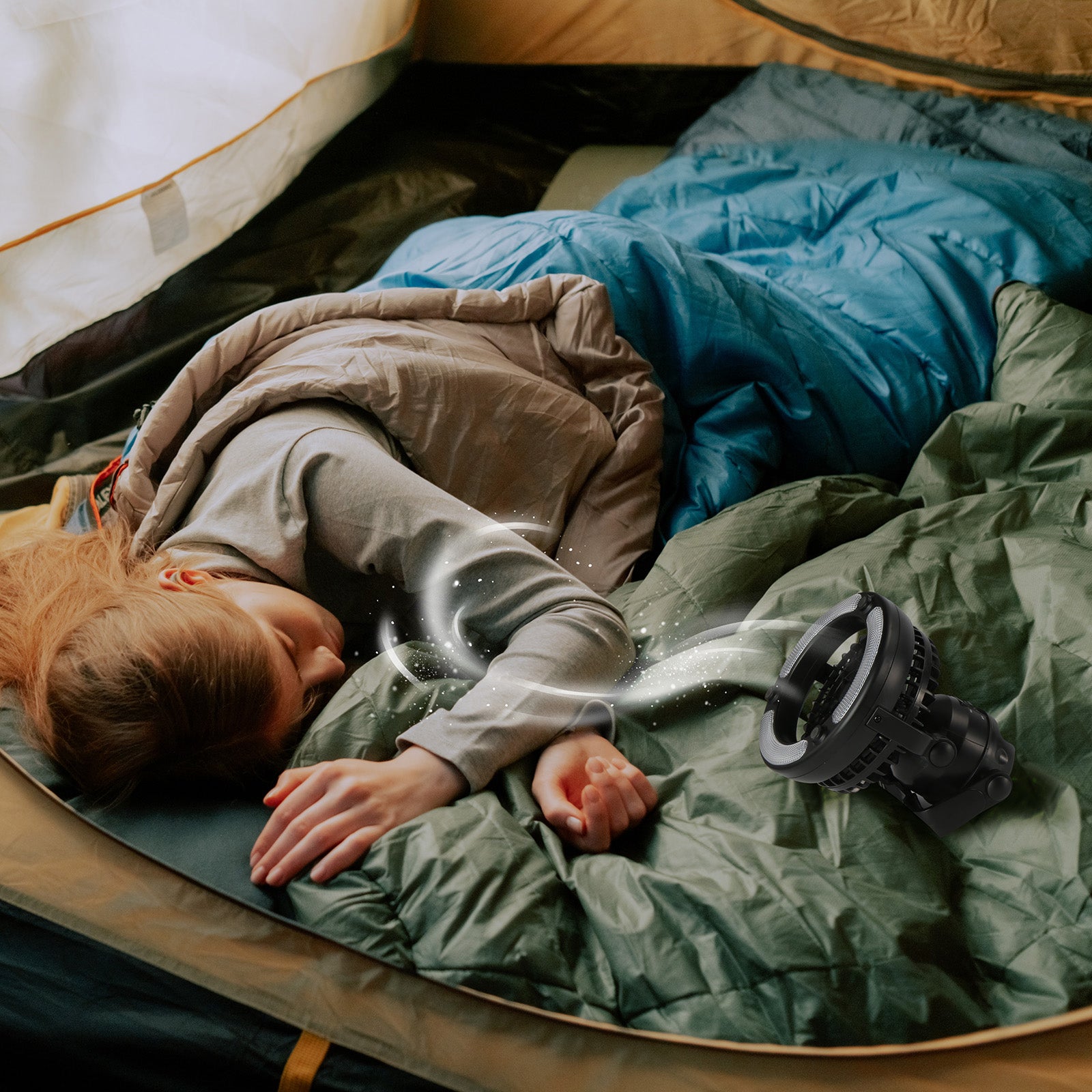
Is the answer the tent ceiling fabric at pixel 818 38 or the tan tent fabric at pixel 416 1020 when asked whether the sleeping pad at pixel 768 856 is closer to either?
the tan tent fabric at pixel 416 1020

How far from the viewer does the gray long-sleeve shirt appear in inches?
20.2

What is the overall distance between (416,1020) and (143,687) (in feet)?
0.71

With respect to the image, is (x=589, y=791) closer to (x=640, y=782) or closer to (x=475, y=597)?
(x=640, y=782)

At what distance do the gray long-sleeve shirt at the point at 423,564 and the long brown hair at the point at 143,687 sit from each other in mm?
57

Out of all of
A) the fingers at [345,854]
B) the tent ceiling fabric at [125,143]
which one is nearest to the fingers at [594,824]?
the fingers at [345,854]

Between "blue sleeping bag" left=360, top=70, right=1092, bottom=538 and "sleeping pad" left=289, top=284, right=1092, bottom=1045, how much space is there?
19cm

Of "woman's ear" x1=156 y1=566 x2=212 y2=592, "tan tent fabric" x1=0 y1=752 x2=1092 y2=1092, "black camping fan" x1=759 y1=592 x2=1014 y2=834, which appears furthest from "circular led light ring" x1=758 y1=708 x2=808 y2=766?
"woman's ear" x1=156 y1=566 x2=212 y2=592

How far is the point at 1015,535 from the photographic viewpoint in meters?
0.58

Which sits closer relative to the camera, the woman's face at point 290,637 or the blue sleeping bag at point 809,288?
the woman's face at point 290,637

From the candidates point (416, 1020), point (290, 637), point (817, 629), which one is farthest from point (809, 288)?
point (416, 1020)

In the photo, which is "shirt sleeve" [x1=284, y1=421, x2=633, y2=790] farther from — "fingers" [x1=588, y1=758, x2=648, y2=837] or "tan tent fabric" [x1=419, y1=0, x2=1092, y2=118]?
"tan tent fabric" [x1=419, y1=0, x2=1092, y2=118]

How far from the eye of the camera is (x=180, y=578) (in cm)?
57

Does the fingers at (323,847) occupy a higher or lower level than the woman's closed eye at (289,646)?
lower

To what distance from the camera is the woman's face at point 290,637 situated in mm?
532
